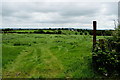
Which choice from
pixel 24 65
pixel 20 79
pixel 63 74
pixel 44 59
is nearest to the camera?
pixel 20 79

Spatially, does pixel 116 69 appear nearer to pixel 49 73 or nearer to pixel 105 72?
pixel 105 72

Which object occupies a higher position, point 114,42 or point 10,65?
point 114,42

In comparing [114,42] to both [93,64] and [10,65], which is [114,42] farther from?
[10,65]

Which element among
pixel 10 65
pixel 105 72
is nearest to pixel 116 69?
pixel 105 72

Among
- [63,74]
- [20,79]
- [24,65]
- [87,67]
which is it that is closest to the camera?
[20,79]

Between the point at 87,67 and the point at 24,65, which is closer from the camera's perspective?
the point at 87,67

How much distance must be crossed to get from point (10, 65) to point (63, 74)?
2.82 meters

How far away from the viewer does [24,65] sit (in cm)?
813

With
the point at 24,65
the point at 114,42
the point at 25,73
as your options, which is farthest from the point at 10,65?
the point at 114,42

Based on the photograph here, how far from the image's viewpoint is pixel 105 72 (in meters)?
6.80

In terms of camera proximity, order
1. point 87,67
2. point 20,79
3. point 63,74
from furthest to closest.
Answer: point 87,67, point 63,74, point 20,79

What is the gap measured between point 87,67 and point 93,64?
30cm

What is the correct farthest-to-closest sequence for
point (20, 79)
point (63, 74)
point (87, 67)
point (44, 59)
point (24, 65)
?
point (44, 59) → point (24, 65) → point (87, 67) → point (63, 74) → point (20, 79)

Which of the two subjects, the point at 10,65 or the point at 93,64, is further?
the point at 10,65
